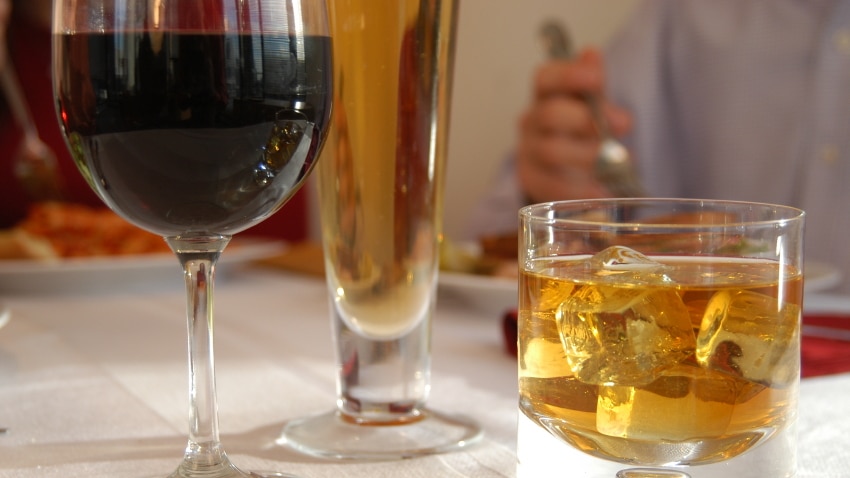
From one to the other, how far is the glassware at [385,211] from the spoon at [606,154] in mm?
1023

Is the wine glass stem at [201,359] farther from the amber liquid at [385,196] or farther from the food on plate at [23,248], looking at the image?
the food on plate at [23,248]

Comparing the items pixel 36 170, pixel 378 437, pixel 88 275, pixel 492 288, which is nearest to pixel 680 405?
pixel 378 437

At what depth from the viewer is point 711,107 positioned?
1971 mm

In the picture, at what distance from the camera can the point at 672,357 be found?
430mm

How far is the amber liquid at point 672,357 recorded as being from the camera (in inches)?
16.9

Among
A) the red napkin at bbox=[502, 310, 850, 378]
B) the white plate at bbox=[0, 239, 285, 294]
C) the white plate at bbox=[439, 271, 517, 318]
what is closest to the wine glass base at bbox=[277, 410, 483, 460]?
the red napkin at bbox=[502, 310, 850, 378]

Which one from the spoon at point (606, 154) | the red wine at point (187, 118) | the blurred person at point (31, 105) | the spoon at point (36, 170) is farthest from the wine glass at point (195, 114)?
the blurred person at point (31, 105)

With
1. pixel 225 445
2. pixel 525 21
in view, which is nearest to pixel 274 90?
pixel 225 445

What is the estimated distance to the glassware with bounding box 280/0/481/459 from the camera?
60 centimetres

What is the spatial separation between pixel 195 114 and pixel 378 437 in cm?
25

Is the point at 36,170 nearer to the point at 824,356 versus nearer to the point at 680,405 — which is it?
the point at 824,356

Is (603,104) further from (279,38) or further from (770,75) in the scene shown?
(279,38)

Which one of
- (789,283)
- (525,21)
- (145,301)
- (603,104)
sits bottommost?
(145,301)

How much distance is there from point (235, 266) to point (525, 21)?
48.1 inches
